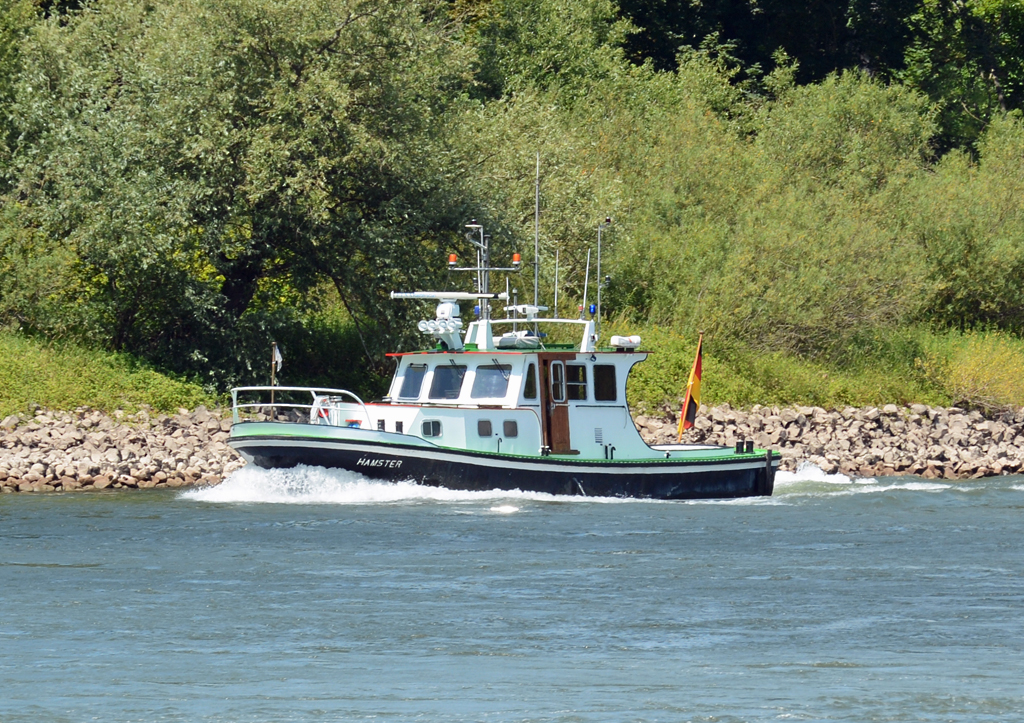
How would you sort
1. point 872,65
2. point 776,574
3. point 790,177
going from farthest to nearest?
point 872,65 < point 790,177 < point 776,574

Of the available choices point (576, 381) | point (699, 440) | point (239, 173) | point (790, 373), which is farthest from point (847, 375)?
point (239, 173)

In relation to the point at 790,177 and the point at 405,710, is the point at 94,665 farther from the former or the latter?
the point at 790,177

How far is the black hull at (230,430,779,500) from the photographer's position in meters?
22.6

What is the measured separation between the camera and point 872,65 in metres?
58.3

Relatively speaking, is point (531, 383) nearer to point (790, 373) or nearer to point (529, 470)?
point (529, 470)

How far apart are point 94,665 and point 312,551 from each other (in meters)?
5.91

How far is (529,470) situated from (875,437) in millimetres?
12135

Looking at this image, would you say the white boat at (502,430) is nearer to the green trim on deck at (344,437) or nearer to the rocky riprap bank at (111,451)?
the green trim on deck at (344,437)

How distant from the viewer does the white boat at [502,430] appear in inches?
890

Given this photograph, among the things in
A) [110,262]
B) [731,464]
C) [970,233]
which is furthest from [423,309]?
[970,233]

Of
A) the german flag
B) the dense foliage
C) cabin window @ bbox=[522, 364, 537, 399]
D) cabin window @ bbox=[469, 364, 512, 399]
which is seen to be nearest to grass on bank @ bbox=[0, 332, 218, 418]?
the dense foliage

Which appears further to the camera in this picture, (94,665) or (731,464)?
(731,464)

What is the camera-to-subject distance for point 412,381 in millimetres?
24281

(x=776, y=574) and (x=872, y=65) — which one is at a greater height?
(x=872, y=65)
